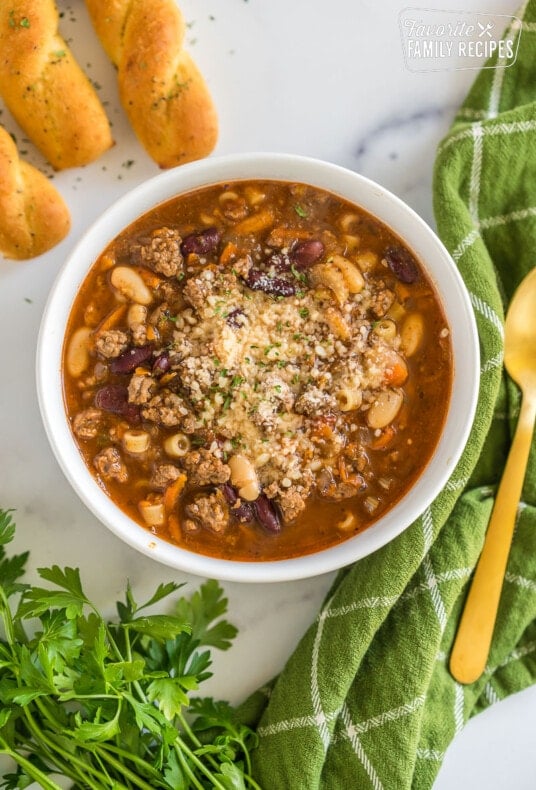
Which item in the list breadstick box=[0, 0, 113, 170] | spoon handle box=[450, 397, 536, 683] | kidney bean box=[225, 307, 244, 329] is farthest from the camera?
spoon handle box=[450, 397, 536, 683]

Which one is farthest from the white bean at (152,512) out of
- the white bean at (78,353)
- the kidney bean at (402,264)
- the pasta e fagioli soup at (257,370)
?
the kidney bean at (402,264)

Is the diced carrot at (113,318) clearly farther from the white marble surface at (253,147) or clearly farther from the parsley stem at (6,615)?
the parsley stem at (6,615)

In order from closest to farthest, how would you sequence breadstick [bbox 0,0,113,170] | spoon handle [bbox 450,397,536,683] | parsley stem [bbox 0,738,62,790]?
parsley stem [bbox 0,738,62,790], breadstick [bbox 0,0,113,170], spoon handle [bbox 450,397,536,683]

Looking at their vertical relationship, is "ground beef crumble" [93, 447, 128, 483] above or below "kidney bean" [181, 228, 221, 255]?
below

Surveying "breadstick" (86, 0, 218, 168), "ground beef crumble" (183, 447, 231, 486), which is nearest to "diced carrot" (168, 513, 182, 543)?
"ground beef crumble" (183, 447, 231, 486)

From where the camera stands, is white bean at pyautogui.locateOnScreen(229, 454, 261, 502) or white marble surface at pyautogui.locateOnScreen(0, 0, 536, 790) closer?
white bean at pyautogui.locateOnScreen(229, 454, 261, 502)

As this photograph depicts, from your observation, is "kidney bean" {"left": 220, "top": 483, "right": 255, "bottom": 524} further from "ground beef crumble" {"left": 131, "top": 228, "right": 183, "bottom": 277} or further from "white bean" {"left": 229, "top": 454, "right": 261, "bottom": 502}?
"ground beef crumble" {"left": 131, "top": 228, "right": 183, "bottom": 277}

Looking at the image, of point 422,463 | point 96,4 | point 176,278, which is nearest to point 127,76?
point 96,4
